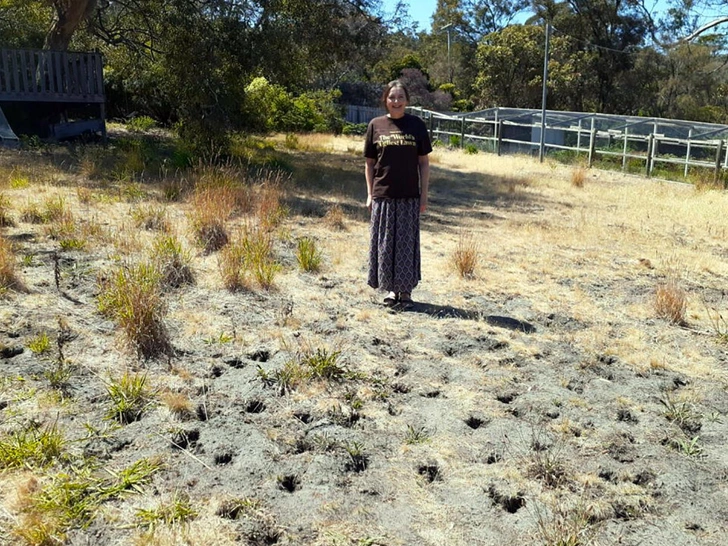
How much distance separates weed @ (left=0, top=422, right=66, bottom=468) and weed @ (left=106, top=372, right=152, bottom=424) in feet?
1.22

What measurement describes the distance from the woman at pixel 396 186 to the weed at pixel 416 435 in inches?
84.7

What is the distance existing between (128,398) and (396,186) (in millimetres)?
2687

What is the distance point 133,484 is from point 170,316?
2304 mm

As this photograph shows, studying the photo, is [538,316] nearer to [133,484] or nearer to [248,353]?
[248,353]

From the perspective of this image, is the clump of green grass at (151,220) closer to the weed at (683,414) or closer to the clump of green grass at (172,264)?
the clump of green grass at (172,264)

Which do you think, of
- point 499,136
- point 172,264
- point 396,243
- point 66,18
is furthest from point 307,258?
point 499,136

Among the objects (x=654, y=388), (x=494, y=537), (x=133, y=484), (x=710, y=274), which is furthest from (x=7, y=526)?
(x=710, y=274)

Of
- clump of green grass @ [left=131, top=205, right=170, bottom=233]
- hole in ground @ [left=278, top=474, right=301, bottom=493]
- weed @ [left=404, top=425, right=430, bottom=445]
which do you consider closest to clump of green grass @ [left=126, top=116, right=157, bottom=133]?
clump of green grass @ [left=131, top=205, right=170, bottom=233]

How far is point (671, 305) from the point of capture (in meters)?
6.43

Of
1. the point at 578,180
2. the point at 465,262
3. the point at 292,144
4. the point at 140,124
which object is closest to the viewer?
the point at 465,262

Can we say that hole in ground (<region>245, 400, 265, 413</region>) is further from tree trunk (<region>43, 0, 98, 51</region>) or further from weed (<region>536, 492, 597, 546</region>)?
tree trunk (<region>43, 0, 98, 51</region>)

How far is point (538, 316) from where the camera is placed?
636 cm

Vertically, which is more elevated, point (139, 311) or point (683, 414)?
point (139, 311)

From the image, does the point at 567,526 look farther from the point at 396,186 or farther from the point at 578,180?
the point at 578,180
